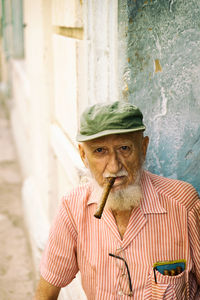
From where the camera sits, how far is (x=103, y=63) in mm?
2518

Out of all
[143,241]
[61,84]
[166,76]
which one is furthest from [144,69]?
[61,84]

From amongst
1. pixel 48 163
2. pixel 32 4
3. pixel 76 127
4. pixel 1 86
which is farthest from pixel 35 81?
pixel 1 86

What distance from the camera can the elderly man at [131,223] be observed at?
1.87 meters

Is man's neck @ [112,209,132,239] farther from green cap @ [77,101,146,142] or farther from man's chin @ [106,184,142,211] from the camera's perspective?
green cap @ [77,101,146,142]

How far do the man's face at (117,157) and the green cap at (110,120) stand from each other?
7 centimetres

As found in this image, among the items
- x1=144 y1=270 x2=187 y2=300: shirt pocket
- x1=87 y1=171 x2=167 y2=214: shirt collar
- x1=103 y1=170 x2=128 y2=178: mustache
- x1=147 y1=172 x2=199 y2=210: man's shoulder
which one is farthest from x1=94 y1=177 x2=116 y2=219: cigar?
x1=144 y1=270 x2=187 y2=300: shirt pocket

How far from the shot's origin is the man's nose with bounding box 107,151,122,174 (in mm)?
1860

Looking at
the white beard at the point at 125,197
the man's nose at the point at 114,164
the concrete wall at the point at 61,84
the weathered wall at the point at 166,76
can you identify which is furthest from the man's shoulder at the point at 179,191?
the concrete wall at the point at 61,84

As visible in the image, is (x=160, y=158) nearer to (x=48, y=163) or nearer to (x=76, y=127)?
(x=76, y=127)

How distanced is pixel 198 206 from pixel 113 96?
0.84m

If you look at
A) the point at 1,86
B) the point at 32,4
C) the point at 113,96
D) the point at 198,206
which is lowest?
the point at 1,86

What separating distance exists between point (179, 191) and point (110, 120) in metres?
0.47

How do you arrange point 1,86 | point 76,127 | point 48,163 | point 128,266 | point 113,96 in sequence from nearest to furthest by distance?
point 128,266 → point 113,96 → point 76,127 → point 48,163 → point 1,86

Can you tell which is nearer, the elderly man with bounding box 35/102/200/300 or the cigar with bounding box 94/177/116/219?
the cigar with bounding box 94/177/116/219
